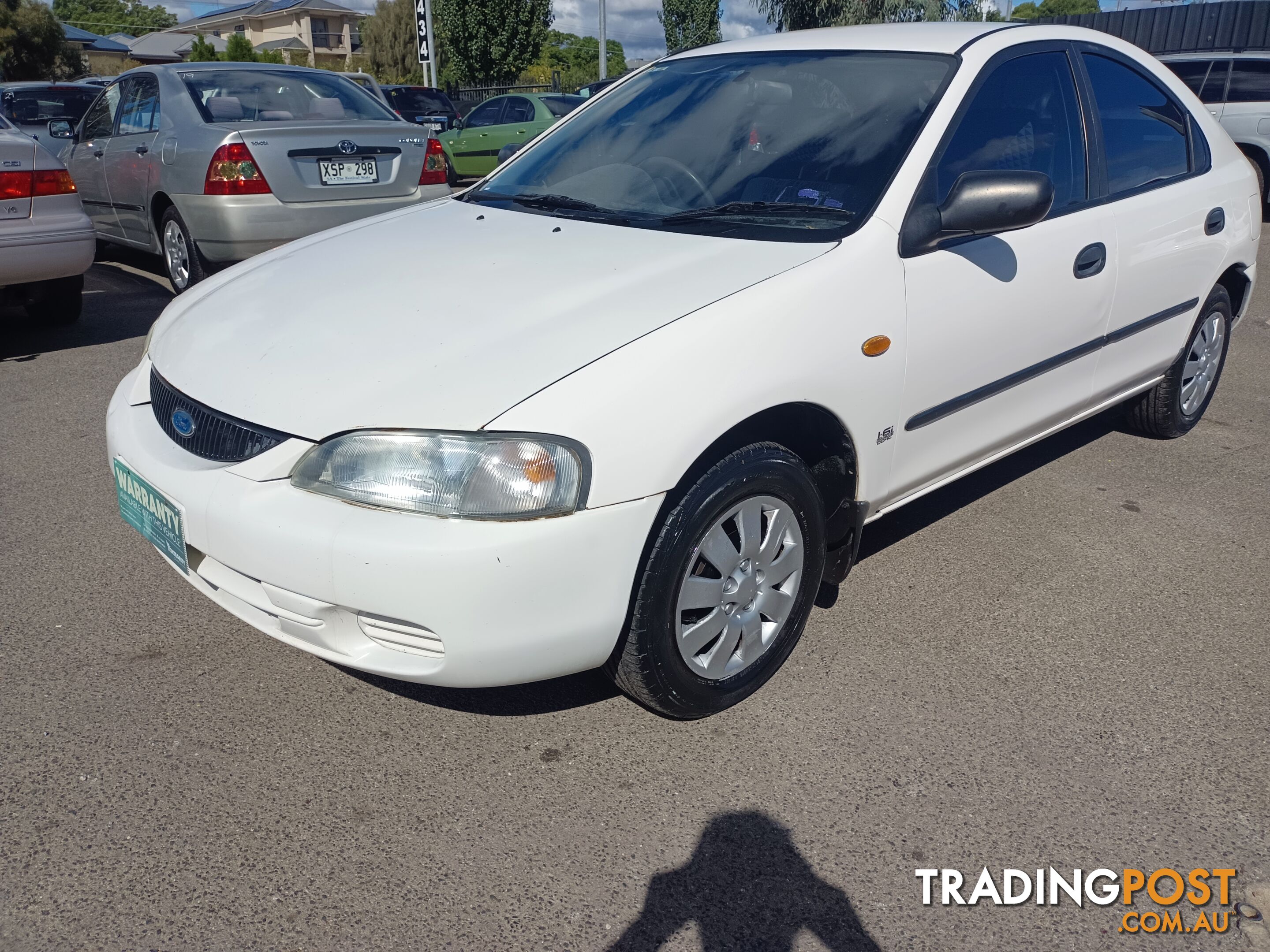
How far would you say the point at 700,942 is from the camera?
196 cm

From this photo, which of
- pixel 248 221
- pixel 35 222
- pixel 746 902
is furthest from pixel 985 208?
→ pixel 35 222

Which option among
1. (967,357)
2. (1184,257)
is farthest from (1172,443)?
(967,357)

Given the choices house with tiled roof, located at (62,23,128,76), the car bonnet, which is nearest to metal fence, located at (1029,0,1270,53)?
the car bonnet

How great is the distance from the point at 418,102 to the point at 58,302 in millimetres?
12667

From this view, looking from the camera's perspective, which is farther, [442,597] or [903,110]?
[903,110]

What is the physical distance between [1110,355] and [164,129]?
19.7 ft

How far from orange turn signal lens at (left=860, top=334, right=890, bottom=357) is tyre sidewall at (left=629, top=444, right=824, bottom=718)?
333 millimetres

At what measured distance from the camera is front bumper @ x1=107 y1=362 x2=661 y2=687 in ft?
6.79

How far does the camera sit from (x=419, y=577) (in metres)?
2.06

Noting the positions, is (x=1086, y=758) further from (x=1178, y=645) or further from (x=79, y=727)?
(x=79, y=727)

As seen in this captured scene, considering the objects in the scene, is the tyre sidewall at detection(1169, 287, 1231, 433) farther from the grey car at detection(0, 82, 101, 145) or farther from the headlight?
the grey car at detection(0, 82, 101, 145)

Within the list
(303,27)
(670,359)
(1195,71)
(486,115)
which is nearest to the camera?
(670,359)

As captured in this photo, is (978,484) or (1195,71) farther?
(1195,71)

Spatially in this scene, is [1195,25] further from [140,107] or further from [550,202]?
[550,202]
